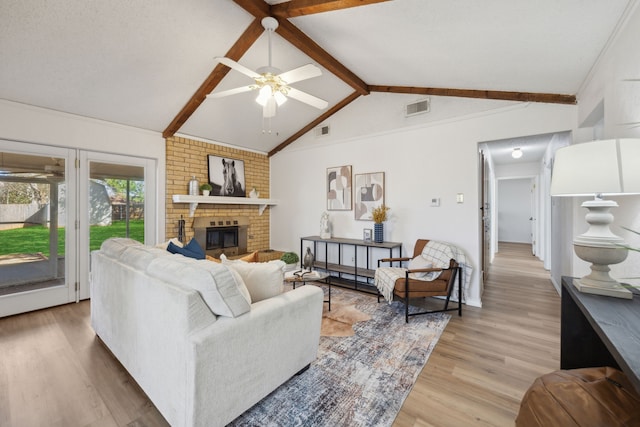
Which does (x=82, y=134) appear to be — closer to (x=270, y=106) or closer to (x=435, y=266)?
(x=270, y=106)

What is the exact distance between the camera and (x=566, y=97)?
9.50ft

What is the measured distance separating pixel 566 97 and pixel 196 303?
3.99 m

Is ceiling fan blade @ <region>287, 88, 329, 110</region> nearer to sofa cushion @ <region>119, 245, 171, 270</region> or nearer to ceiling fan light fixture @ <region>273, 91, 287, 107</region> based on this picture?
ceiling fan light fixture @ <region>273, 91, 287, 107</region>

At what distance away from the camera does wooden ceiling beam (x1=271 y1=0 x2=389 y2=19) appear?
2205 mm

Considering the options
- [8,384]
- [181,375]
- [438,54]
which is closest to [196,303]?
[181,375]

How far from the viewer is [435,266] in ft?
10.7

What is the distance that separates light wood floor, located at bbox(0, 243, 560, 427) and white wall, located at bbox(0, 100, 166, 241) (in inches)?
75.4

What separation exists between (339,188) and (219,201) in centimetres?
212

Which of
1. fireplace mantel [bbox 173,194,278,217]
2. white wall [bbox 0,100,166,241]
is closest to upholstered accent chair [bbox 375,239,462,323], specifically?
fireplace mantel [bbox 173,194,278,217]

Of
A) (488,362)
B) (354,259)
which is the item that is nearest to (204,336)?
(488,362)

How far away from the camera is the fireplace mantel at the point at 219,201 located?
14.2 ft

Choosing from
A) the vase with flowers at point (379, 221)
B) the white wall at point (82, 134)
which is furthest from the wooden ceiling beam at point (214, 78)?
the vase with flowers at point (379, 221)

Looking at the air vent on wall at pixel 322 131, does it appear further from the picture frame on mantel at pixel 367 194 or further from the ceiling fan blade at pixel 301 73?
the ceiling fan blade at pixel 301 73

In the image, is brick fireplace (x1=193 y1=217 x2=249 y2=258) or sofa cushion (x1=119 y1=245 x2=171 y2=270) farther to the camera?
brick fireplace (x1=193 y1=217 x2=249 y2=258)
